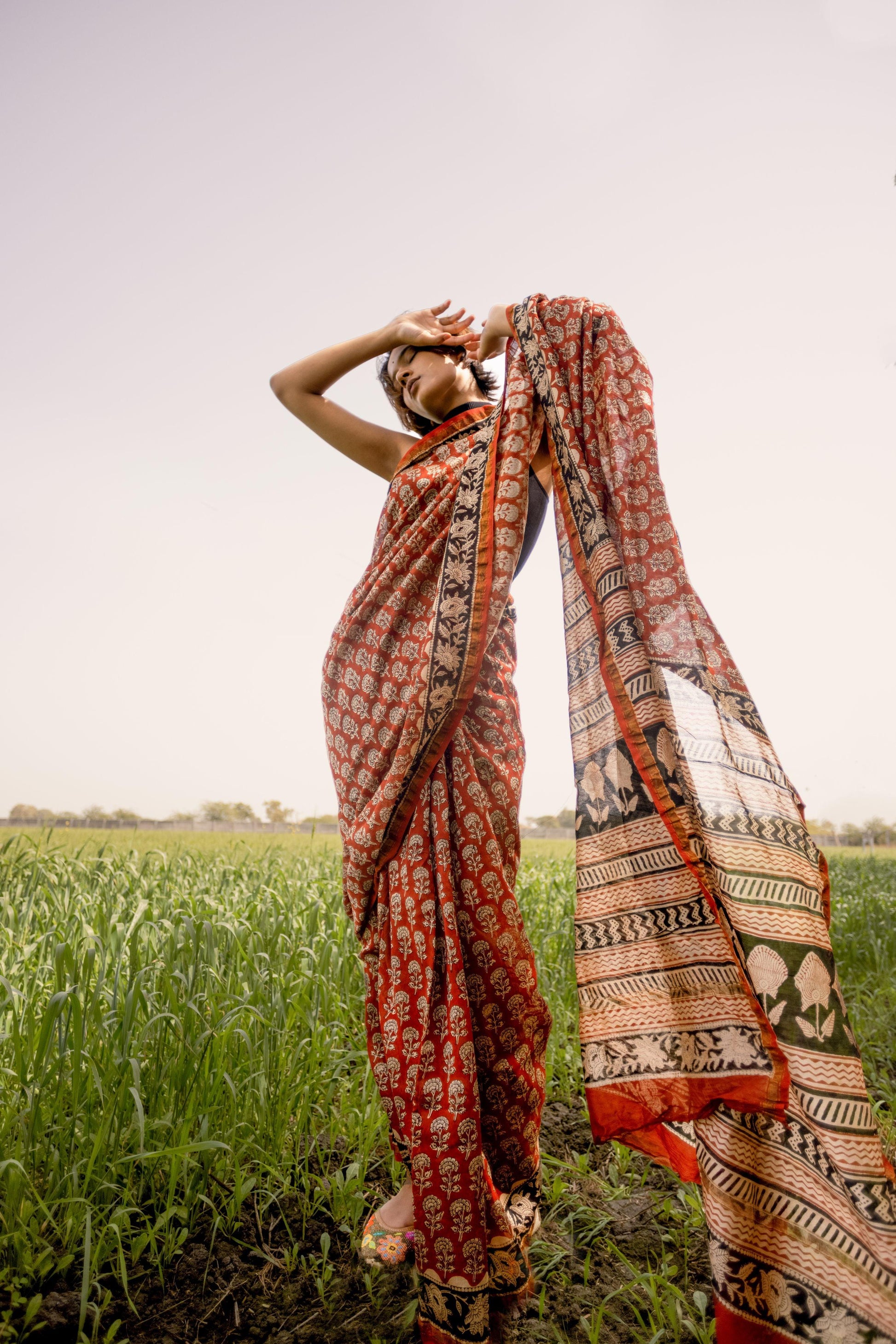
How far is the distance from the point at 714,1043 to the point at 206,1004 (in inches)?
58.6

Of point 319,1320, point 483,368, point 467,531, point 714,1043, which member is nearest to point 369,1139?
point 319,1320

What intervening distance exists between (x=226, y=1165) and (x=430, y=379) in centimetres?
227

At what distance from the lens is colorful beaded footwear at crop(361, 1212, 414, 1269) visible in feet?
6.15

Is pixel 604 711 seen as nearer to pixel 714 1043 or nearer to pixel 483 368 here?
pixel 714 1043

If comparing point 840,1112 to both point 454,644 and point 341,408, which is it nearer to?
point 454,644

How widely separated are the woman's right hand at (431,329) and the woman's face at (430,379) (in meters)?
0.04

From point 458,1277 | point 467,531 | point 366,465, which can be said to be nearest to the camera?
point 458,1277

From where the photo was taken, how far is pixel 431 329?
95.0 inches

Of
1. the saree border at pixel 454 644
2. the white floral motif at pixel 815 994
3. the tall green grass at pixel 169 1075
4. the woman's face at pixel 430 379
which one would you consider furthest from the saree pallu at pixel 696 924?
the tall green grass at pixel 169 1075

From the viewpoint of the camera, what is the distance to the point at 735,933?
5.08 feet

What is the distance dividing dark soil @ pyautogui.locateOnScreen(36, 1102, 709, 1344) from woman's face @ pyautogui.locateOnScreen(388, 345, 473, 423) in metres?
2.30

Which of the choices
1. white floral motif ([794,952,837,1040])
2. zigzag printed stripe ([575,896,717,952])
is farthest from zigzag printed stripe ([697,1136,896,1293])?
zigzag printed stripe ([575,896,717,952])

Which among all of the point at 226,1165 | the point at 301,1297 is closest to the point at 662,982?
the point at 301,1297

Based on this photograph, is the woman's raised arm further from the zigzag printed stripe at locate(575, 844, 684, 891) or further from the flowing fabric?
the zigzag printed stripe at locate(575, 844, 684, 891)
